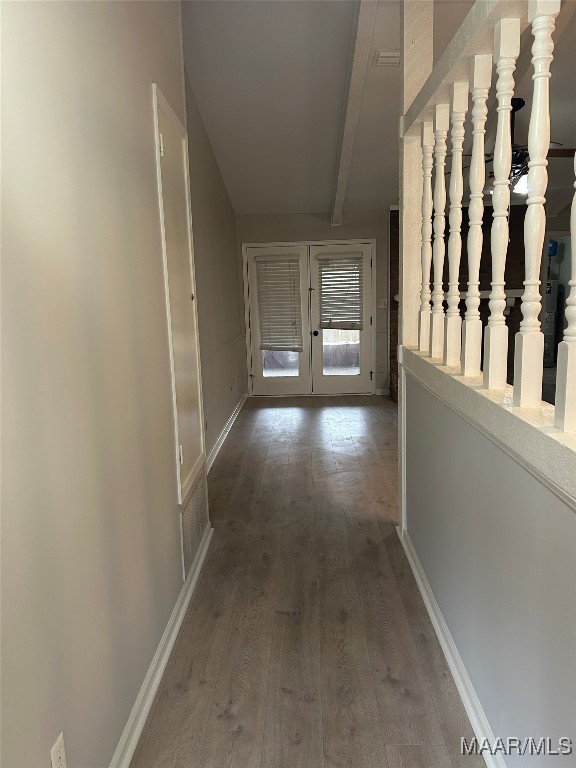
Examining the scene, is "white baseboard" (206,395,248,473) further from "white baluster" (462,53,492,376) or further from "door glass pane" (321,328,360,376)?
"white baluster" (462,53,492,376)

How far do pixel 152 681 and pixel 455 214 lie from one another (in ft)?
6.33

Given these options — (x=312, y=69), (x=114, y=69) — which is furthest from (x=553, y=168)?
(x=114, y=69)

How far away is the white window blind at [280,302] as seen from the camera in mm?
6523

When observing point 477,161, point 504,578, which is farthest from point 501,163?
point 504,578

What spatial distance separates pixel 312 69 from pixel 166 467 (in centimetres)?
Result: 317

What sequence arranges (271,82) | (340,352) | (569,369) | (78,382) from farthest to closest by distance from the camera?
(340,352) < (271,82) < (78,382) < (569,369)

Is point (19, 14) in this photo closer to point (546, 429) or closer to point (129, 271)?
point (129, 271)

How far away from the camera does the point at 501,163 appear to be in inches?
49.3

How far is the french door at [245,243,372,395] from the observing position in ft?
21.3

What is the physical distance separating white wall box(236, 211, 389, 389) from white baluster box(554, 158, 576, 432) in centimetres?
565

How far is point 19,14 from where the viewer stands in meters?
1.02

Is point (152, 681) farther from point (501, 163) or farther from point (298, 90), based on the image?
point (298, 90)

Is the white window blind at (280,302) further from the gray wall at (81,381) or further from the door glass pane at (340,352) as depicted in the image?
the gray wall at (81,381)

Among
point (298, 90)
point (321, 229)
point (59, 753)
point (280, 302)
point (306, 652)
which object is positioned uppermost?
point (298, 90)
